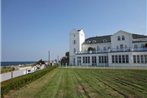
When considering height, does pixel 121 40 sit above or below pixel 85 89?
above

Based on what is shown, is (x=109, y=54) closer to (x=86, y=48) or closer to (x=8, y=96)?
(x=86, y=48)

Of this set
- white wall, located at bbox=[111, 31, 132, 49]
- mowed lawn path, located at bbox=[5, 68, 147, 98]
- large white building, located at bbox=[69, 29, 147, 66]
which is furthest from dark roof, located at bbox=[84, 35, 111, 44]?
mowed lawn path, located at bbox=[5, 68, 147, 98]

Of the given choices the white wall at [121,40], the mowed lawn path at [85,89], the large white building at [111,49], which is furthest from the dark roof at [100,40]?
the mowed lawn path at [85,89]

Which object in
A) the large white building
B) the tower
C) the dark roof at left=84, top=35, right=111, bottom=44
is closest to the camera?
the large white building

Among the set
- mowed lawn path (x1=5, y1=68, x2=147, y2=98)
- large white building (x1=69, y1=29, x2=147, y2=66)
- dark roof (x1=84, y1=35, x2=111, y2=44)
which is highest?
dark roof (x1=84, y1=35, x2=111, y2=44)

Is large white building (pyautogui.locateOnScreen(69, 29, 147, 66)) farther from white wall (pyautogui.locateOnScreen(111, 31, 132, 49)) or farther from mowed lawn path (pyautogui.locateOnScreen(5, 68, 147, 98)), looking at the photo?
mowed lawn path (pyautogui.locateOnScreen(5, 68, 147, 98))

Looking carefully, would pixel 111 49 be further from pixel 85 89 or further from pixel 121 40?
pixel 85 89

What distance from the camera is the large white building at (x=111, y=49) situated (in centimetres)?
3506

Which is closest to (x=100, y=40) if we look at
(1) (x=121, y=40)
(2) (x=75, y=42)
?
(2) (x=75, y=42)

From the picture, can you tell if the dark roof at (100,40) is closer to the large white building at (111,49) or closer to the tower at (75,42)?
the large white building at (111,49)

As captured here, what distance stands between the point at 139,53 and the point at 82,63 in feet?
47.8

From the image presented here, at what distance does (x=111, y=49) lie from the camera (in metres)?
39.6

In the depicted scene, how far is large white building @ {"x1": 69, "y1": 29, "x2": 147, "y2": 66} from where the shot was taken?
1380 inches

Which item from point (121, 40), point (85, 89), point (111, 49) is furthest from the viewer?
point (121, 40)
